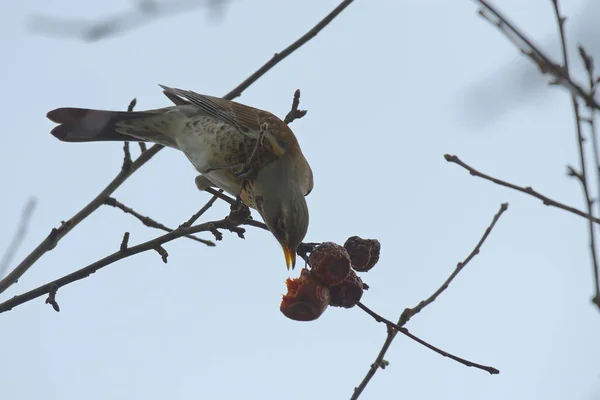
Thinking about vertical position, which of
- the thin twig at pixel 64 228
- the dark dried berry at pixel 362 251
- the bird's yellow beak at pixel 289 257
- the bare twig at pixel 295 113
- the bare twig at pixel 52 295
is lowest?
the bare twig at pixel 52 295

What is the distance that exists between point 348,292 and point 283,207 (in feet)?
4.50

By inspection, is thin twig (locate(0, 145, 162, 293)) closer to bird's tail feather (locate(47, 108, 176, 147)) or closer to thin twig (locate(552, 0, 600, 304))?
bird's tail feather (locate(47, 108, 176, 147))

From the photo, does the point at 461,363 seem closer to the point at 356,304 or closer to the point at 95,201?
the point at 356,304

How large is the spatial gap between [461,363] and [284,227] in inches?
68.7

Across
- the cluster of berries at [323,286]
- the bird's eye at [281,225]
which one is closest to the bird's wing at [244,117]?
the bird's eye at [281,225]

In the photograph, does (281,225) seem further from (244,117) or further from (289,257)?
(244,117)

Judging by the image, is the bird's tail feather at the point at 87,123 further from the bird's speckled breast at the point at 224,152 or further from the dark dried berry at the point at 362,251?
the dark dried berry at the point at 362,251

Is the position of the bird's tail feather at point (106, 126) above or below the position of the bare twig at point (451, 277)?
above

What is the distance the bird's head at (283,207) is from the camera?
13.9 feet

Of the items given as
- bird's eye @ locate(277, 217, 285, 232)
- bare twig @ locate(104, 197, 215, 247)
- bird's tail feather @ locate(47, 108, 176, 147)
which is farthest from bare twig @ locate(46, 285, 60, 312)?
bird's tail feather @ locate(47, 108, 176, 147)

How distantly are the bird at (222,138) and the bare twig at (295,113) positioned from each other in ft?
3.02

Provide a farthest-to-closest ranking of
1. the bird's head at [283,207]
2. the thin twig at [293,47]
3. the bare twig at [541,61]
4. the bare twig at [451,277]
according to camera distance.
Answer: the bird's head at [283,207]
the thin twig at [293,47]
the bare twig at [451,277]
the bare twig at [541,61]

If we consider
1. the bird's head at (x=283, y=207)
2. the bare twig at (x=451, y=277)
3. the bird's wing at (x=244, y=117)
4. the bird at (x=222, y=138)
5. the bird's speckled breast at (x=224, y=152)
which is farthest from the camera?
the bird's wing at (x=244, y=117)

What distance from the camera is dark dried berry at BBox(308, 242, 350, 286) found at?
124 inches
